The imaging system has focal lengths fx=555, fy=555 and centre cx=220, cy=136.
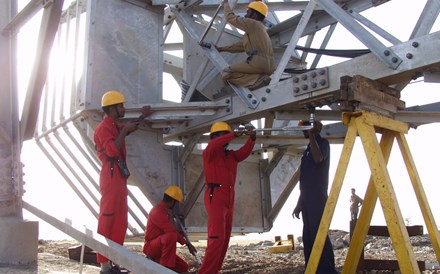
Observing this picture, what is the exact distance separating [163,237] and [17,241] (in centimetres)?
190

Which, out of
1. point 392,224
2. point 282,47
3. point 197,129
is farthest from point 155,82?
point 392,224

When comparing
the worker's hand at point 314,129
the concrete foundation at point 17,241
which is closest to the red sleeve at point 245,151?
the worker's hand at point 314,129

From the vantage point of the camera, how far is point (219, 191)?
6758 millimetres

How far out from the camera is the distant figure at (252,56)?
6941 mm

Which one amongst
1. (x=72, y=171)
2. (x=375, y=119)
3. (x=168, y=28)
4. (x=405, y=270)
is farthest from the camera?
(x=168, y=28)

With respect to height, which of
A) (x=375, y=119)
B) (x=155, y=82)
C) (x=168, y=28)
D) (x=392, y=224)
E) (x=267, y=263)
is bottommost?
(x=267, y=263)

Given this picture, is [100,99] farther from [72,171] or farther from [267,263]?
[267,263]

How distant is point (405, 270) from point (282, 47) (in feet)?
16.1

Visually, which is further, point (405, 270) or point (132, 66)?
point (132, 66)

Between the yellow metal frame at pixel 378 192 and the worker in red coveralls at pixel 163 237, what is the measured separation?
2.78 meters

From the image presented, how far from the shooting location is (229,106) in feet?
23.8

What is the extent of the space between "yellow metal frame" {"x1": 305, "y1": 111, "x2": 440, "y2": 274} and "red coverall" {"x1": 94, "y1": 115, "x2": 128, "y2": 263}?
91.5 inches

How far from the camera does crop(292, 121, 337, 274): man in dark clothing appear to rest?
6.07 metres

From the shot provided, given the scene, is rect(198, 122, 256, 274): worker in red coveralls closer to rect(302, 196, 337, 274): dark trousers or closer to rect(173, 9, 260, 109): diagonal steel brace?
rect(173, 9, 260, 109): diagonal steel brace
